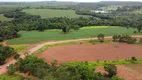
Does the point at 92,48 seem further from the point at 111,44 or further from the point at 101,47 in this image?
the point at 111,44

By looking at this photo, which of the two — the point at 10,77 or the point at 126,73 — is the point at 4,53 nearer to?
the point at 10,77

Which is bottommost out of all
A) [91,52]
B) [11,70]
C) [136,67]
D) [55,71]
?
[136,67]

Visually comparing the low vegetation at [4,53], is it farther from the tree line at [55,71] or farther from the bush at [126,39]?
the bush at [126,39]

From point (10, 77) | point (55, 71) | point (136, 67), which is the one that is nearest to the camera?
point (55, 71)

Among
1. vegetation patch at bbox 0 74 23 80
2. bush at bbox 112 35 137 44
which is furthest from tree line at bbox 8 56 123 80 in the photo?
bush at bbox 112 35 137 44

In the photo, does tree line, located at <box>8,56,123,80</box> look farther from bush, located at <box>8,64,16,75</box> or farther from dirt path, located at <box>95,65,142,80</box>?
dirt path, located at <box>95,65,142,80</box>

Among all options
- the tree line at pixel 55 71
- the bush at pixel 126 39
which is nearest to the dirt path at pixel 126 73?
the tree line at pixel 55 71

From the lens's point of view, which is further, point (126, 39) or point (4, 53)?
point (126, 39)

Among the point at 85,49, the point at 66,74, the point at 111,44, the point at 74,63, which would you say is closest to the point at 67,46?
the point at 85,49

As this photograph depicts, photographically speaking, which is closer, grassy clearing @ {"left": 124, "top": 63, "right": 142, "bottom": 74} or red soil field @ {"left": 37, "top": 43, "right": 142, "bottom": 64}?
grassy clearing @ {"left": 124, "top": 63, "right": 142, "bottom": 74}

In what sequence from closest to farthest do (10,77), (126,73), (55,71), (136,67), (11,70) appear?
(55,71) → (10,77) → (11,70) → (126,73) → (136,67)

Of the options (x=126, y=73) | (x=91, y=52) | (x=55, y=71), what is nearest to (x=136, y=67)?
(x=126, y=73)
